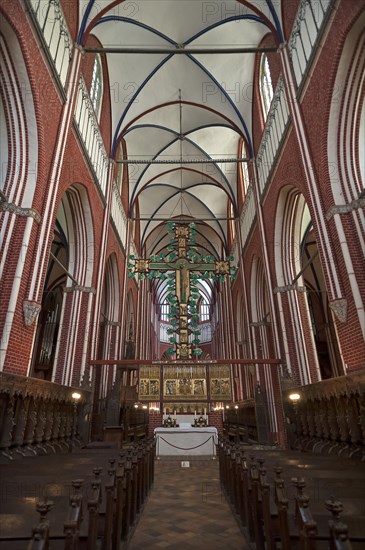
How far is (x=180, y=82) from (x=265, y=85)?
12.6ft

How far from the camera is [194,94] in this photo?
15.6 meters

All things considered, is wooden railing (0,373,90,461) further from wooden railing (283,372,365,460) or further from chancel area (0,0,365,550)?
wooden railing (283,372,365,460)

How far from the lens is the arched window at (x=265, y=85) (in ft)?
42.1

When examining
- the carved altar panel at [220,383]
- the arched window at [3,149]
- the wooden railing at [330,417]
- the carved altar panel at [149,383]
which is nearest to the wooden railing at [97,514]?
the wooden railing at [330,417]

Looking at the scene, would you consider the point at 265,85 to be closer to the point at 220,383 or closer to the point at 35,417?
the point at 220,383

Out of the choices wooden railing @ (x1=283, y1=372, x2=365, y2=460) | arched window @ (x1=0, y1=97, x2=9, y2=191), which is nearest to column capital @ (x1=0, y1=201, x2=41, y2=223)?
arched window @ (x1=0, y1=97, x2=9, y2=191)

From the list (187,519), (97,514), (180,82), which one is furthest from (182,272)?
(97,514)

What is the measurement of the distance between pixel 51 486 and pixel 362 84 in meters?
8.63

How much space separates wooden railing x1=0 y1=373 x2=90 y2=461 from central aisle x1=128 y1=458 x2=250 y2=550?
225 centimetres

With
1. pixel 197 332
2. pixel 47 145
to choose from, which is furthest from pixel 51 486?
pixel 197 332

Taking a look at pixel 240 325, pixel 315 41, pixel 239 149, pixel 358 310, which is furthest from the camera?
pixel 240 325

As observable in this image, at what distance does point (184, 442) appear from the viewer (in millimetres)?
11820

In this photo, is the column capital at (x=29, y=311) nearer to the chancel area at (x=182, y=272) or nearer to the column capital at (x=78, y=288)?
the chancel area at (x=182, y=272)

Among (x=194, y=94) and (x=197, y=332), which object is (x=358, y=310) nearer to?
(x=197, y=332)
